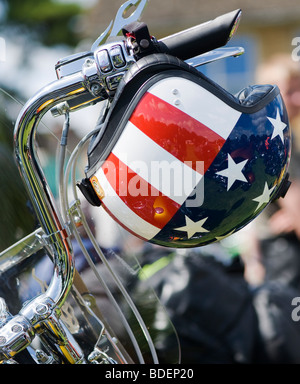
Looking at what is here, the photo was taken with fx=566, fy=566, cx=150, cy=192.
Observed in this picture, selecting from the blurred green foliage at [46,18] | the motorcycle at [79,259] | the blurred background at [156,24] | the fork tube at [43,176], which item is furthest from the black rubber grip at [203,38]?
the blurred green foliage at [46,18]

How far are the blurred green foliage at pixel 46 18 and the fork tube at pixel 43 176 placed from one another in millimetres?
10853

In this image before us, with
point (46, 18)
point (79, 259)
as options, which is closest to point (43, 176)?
point (79, 259)

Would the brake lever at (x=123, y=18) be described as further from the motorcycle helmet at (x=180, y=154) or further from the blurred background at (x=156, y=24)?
the blurred background at (x=156, y=24)

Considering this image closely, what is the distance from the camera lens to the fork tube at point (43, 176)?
749 mm

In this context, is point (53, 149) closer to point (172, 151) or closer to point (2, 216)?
point (2, 216)

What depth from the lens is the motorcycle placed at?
753 mm

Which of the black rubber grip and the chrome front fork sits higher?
the black rubber grip

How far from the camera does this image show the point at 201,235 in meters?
0.78

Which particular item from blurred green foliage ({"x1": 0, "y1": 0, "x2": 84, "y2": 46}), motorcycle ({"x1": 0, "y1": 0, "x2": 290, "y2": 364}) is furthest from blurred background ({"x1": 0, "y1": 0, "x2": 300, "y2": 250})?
motorcycle ({"x1": 0, "y1": 0, "x2": 290, "y2": 364})

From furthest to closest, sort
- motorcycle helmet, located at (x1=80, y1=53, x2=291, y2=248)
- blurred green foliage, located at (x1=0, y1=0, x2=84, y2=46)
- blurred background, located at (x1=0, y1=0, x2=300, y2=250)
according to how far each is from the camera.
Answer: blurred green foliage, located at (x1=0, y1=0, x2=84, y2=46)
blurred background, located at (x1=0, y1=0, x2=300, y2=250)
motorcycle helmet, located at (x1=80, y1=53, x2=291, y2=248)

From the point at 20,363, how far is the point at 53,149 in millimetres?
354

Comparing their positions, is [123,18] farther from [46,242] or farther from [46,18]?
[46,18]

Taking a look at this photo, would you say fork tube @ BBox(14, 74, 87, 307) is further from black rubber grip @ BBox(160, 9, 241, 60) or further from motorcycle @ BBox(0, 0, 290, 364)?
black rubber grip @ BBox(160, 9, 241, 60)
